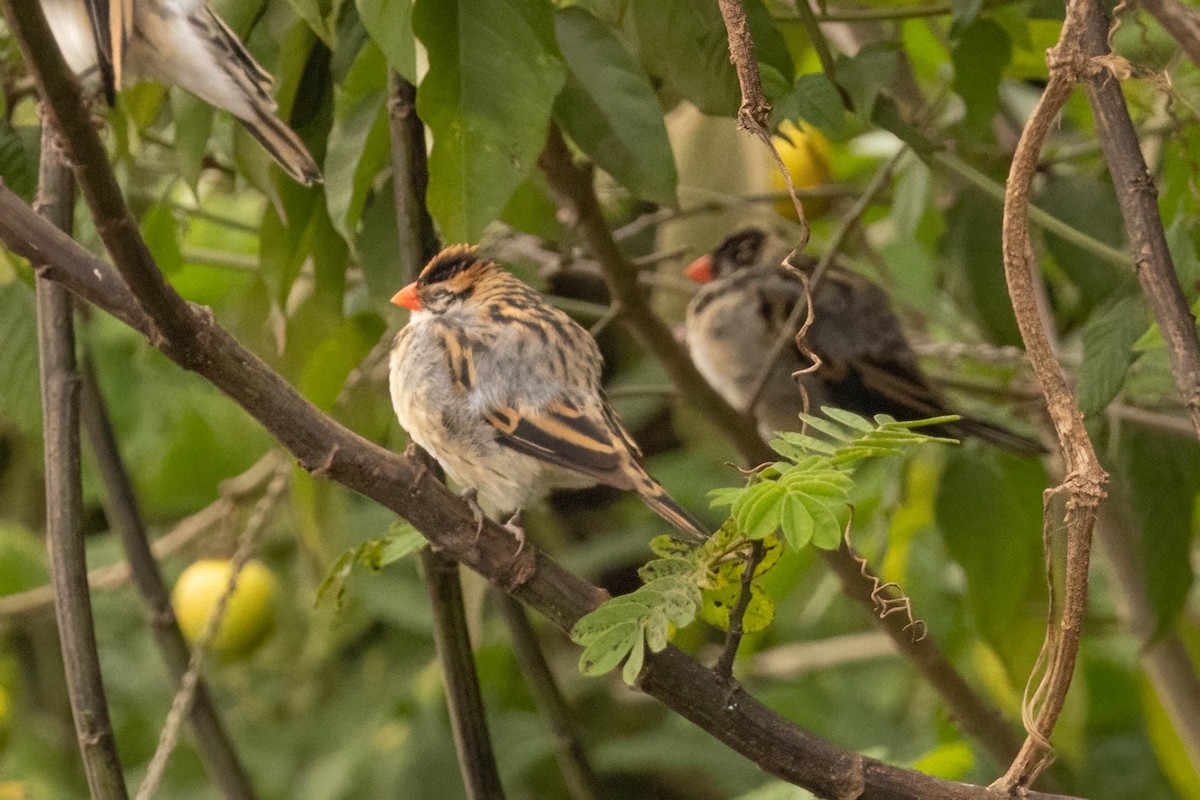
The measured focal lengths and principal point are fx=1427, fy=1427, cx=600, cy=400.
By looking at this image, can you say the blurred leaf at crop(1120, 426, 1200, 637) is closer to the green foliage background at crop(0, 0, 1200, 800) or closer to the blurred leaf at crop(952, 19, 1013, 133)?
the green foliage background at crop(0, 0, 1200, 800)

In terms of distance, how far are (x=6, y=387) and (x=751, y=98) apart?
3.99 ft

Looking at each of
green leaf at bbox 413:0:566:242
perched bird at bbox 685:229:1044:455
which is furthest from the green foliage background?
perched bird at bbox 685:229:1044:455

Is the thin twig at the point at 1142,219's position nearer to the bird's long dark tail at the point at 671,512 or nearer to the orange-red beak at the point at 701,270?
the bird's long dark tail at the point at 671,512

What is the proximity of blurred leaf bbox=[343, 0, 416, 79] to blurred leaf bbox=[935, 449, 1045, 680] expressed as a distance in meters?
1.19

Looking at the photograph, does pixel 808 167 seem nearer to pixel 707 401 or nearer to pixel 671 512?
pixel 707 401

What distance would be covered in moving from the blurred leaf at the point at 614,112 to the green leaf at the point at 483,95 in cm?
17

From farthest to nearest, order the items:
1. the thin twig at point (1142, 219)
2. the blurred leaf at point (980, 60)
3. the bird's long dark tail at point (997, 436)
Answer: the bird's long dark tail at point (997, 436)
the blurred leaf at point (980, 60)
the thin twig at point (1142, 219)

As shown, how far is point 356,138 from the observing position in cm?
149

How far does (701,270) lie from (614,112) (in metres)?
1.47

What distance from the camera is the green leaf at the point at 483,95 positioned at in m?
1.31

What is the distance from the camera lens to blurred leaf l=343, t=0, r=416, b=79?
1.22 metres

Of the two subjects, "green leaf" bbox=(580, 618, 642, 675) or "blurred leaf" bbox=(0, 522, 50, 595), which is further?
"blurred leaf" bbox=(0, 522, 50, 595)

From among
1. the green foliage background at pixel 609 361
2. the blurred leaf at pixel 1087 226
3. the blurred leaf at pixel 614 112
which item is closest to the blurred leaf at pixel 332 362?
the green foliage background at pixel 609 361

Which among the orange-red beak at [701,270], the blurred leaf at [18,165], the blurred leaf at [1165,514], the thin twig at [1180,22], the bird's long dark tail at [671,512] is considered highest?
the blurred leaf at [18,165]
